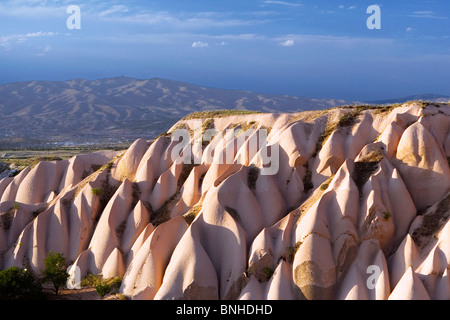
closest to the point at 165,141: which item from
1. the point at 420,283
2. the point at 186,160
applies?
the point at 186,160

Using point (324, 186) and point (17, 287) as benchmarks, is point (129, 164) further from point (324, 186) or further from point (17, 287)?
point (324, 186)

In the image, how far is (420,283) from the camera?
28922 millimetres

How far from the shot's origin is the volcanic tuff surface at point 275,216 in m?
32.2

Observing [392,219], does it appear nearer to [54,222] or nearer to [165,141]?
[165,141]

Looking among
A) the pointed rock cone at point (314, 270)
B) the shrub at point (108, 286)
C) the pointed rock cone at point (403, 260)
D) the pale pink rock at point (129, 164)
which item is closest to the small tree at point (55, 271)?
the shrub at point (108, 286)

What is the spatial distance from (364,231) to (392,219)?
2622 millimetres

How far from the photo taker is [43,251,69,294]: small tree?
1478 inches

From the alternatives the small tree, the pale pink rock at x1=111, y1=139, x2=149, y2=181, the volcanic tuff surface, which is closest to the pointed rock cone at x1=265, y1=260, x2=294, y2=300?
the volcanic tuff surface

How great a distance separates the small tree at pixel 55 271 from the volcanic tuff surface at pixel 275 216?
1487 millimetres

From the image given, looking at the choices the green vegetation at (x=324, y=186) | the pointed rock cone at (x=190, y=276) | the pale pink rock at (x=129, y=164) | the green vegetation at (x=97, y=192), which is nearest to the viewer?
the pointed rock cone at (x=190, y=276)

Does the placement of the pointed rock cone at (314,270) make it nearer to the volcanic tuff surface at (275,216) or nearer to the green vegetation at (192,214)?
the volcanic tuff surface at (275,216)

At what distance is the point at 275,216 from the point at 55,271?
1701 cm

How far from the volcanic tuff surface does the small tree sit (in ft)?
4.88

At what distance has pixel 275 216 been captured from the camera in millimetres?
37719
